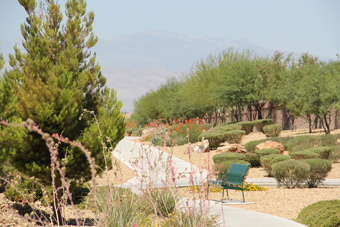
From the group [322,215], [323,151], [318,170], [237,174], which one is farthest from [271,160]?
[322,215]

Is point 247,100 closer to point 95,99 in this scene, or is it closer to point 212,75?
point 212,75

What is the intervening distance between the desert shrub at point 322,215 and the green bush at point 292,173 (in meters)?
3.97

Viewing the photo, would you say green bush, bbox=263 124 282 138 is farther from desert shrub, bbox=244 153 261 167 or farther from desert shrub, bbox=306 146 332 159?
desert shrub, bbox=244 153 261 167

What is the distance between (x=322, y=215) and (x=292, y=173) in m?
4.91

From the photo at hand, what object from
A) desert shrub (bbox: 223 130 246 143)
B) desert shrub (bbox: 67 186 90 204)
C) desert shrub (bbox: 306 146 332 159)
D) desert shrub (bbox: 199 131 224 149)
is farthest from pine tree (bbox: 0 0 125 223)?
desert shrub (bbox: 223 130 246 143)

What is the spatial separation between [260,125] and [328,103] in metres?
8.46

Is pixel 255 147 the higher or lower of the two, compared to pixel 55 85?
lower

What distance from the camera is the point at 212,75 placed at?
114 ft

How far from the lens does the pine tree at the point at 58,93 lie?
6734 millimetres

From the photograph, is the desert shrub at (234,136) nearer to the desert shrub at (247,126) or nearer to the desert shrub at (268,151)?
the desert shrub at (268,151)

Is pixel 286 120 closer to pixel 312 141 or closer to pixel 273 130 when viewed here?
pixel 273 130

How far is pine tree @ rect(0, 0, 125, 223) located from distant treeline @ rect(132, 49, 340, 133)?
1415 cm

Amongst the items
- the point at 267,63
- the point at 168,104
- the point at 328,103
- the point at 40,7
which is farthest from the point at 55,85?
the point at 168,104

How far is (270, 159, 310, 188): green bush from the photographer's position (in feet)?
33.9
